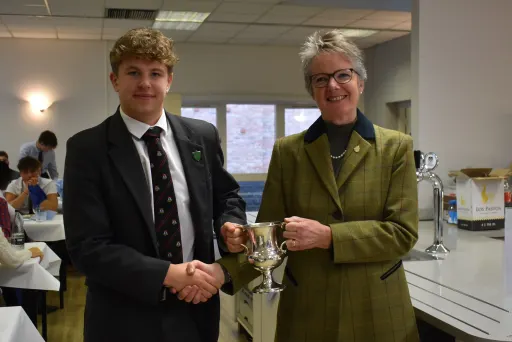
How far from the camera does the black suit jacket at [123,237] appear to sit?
4.88 feet

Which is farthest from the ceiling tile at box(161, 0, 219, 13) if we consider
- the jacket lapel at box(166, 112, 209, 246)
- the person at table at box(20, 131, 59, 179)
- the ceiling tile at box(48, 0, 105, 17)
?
the jacket lapel at box(166, 112, 209, 246)

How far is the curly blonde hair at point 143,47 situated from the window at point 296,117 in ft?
28.4

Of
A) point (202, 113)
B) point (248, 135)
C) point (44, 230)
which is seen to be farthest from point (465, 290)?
point (248, 135)

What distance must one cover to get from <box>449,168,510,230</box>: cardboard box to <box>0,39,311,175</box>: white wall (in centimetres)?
593

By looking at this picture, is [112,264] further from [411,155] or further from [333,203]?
[411,155]

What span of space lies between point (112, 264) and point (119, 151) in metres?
0.29

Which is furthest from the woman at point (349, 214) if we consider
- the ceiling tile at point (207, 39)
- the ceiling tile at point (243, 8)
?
the ceiling tile at point (207, 39)

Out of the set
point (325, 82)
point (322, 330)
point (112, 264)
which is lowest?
point (322, 330)

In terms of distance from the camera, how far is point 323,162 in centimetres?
160

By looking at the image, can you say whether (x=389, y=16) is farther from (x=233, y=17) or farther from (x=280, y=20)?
(x=233, y=17)

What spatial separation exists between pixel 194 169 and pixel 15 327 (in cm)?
101

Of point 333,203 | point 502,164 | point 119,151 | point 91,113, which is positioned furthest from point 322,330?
point 91,113

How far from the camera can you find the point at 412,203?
1.58 metres

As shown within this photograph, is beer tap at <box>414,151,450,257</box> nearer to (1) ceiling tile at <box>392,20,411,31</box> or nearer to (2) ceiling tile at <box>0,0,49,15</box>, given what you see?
(2) ceiling tile at <box>0,0,49,15</box>
